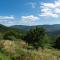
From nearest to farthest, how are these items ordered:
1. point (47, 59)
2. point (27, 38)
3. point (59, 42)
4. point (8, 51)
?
point (47, 59)
point (8, 51)
point (27, 38)
point (59, 42)

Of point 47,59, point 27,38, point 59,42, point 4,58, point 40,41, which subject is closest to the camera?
point 4,58

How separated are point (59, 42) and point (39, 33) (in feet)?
32.2

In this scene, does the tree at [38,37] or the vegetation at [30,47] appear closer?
the vegetation at [30,47]

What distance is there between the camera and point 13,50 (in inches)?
631

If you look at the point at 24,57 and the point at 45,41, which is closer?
the point at 24,57

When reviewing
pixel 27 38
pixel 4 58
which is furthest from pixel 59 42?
pixel 4 58

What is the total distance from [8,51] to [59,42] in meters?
23.6

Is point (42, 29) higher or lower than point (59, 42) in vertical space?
higher

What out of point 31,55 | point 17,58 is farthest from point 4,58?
A: point 31,55

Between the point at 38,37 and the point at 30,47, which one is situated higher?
the point at 38,37

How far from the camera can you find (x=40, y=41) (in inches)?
1129

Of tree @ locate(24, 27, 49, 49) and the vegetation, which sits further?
tree @ locate(24, 27, 49, 49)

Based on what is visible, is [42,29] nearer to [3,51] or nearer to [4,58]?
[3,51]

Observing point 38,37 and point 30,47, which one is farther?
point 38,37
